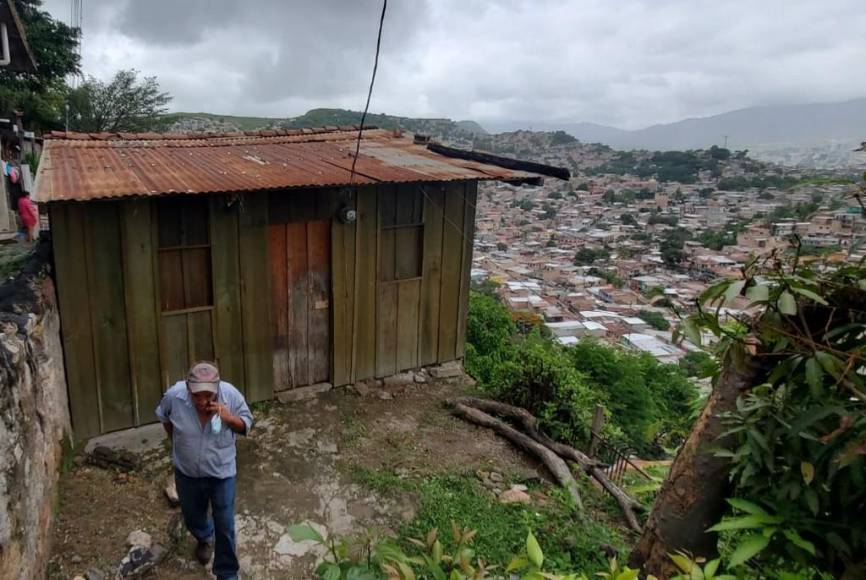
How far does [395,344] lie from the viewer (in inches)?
283

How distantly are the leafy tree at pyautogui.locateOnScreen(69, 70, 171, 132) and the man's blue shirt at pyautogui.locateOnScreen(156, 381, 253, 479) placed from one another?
26.0 meters

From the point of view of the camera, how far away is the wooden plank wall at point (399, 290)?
21.6 feet

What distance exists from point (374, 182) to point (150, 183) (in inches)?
82.1

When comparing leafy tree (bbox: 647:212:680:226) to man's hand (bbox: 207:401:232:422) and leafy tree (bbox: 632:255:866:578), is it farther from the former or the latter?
leafy tree (bbox: 632:255:866:578)

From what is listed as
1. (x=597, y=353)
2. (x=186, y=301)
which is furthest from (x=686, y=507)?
(x=597, y=353)

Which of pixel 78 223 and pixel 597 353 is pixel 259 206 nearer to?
pixel 78 223

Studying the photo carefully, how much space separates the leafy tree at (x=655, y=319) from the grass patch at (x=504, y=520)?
22.0 metres

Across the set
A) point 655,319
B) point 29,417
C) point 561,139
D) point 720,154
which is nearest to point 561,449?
point 29,417

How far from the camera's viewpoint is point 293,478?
5180mm

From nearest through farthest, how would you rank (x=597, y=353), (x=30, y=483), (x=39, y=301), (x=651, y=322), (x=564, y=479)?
(x=30, y=483)
(x=39, y=301)
(x=564, y=479)
(x=597, y=353)
(x=651, y=322)

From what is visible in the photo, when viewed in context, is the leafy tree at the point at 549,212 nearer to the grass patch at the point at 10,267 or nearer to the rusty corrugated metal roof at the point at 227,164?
the rusty corrugated metal roof at the point at 227,164

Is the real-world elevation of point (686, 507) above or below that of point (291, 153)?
below

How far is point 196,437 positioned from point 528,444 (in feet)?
12.2

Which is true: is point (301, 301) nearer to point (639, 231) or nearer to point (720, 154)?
point (639, 231)
